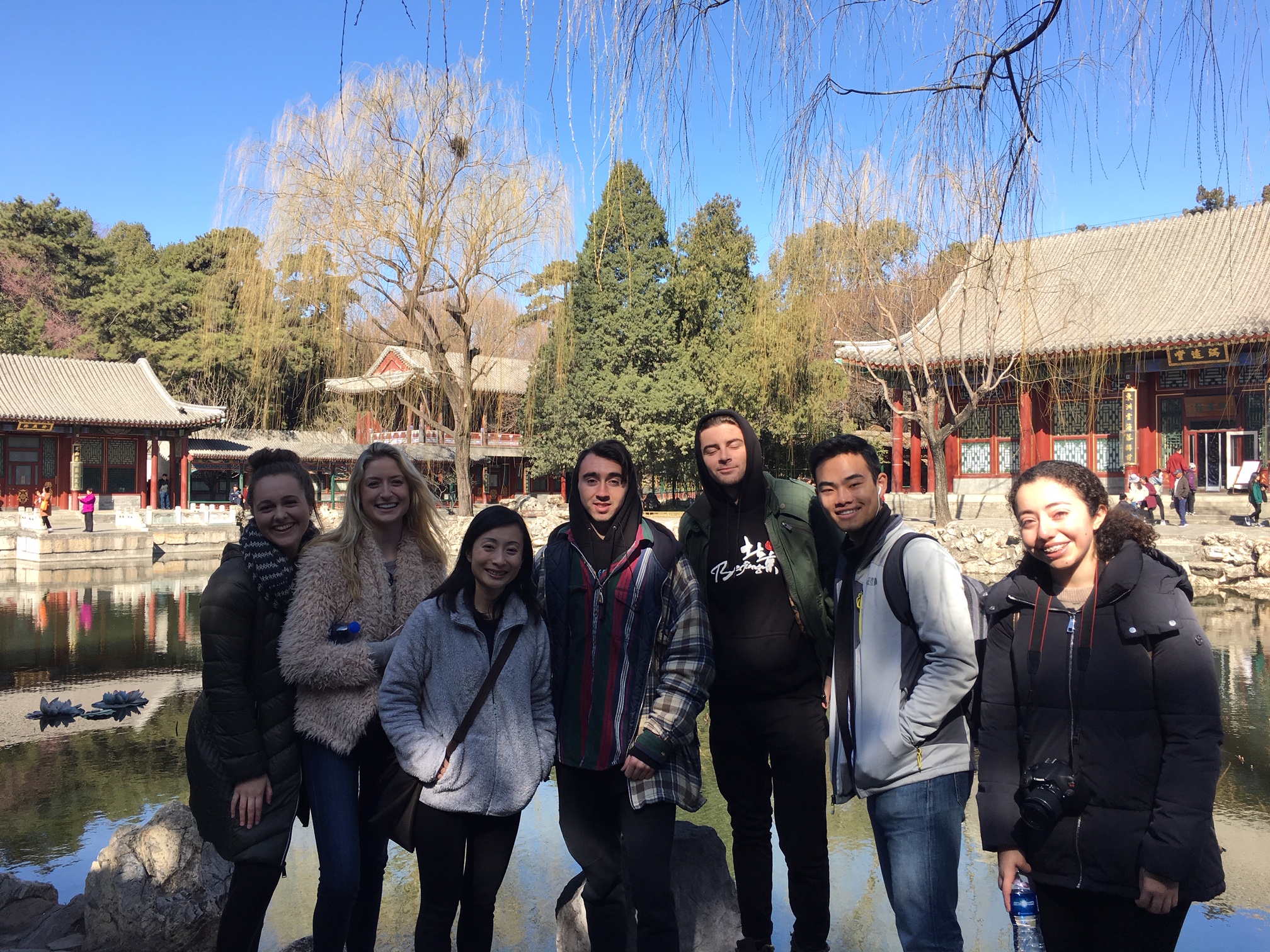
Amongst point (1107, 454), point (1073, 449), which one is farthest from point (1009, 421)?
point (1107, 454)

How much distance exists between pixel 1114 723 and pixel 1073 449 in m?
15.2

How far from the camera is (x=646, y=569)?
2.01 meters

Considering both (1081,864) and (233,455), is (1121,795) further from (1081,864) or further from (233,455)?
(233,455)

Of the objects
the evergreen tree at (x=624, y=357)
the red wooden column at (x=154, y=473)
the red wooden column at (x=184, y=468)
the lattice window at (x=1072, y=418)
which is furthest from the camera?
the red wooden column at (x=184, y=468)

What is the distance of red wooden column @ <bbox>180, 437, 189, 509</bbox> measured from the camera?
2198cm

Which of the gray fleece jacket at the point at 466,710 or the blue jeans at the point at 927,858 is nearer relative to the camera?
the blue jeans at the point at 927,858

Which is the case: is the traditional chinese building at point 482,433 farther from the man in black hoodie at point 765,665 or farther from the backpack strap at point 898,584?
the backpack strap at point 898,584

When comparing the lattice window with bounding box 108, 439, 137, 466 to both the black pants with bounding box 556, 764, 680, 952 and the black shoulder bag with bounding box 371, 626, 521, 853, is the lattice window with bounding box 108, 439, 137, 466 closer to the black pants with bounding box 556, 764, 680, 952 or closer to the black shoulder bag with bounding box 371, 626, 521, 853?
the black shoulder bag with bounding box 371, 626, 521, 853

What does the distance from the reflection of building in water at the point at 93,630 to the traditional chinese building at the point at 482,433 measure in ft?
38.1

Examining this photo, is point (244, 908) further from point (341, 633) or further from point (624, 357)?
point (624, 357)

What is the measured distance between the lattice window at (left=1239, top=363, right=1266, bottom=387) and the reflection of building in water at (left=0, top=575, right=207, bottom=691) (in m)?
15.0

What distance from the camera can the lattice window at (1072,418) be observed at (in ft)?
48.8

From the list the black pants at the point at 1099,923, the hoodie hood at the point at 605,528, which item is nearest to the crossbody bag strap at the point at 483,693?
the hoodie hood at the point at 605,528

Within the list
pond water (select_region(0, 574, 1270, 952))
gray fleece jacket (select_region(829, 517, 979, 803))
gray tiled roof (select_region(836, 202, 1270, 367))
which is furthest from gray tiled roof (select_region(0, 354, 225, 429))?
gray fleece jacket (select_region(829, 517, 979, 803))
